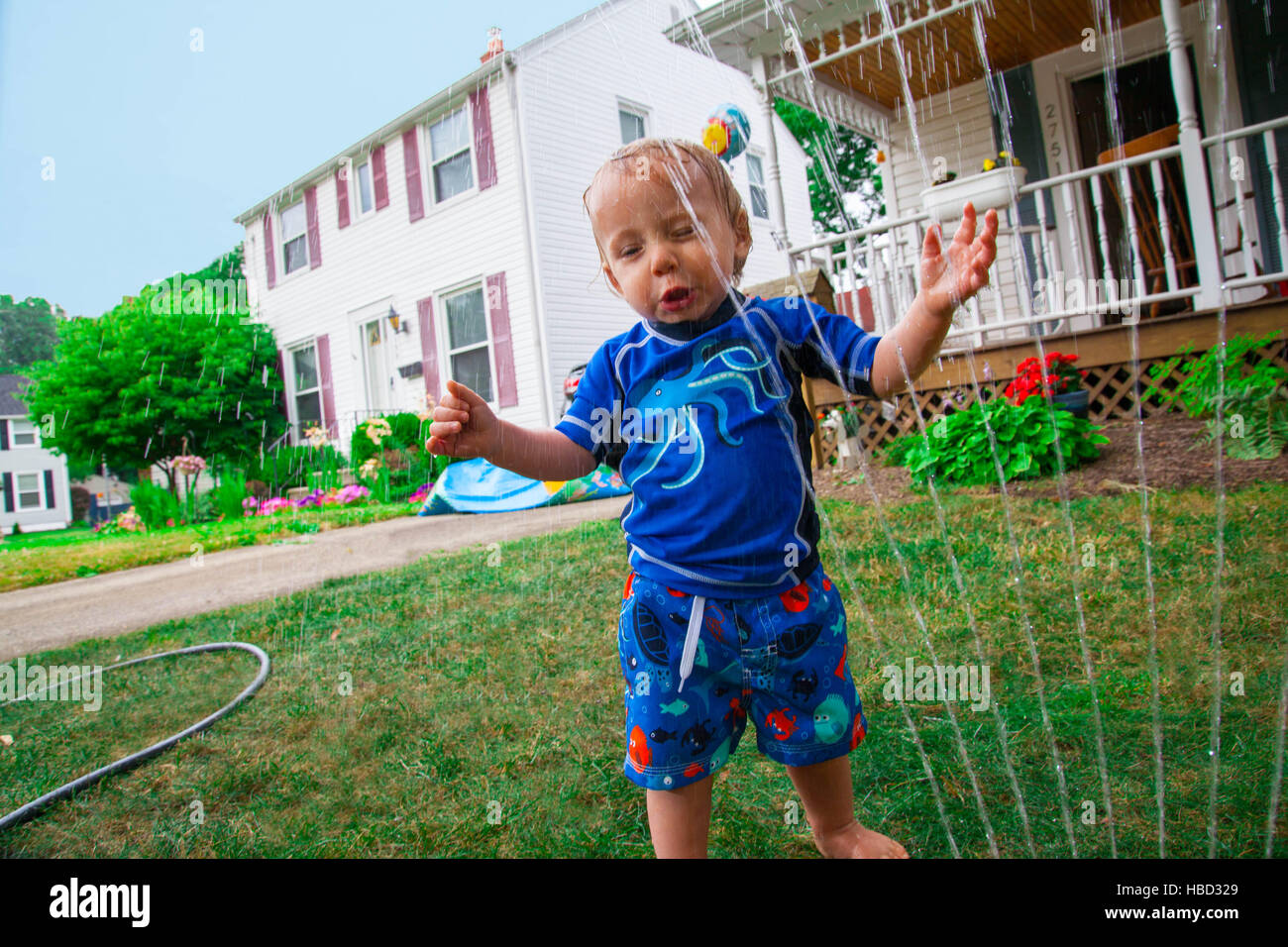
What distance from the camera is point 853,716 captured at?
1.18 m

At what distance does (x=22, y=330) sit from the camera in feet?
6.28

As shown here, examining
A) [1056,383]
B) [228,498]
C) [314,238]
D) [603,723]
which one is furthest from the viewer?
[228,498]

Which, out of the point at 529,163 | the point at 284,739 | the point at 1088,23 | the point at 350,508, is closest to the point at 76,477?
the point at 350,508

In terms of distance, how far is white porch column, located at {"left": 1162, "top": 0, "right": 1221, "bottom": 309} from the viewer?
4.34m

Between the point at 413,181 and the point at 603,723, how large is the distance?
24.0 ft

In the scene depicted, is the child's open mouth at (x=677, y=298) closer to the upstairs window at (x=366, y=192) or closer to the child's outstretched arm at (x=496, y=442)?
the child's outstretched arm at (x=496, y=442)

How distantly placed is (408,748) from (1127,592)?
2.11 meters

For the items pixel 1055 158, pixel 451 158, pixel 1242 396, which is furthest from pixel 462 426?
pixel 451 158

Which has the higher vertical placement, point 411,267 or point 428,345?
point 411,267

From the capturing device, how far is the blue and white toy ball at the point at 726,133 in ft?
15.7

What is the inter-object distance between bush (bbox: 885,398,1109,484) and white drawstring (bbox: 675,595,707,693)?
10.1 ft

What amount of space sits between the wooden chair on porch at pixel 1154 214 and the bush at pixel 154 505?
921cm

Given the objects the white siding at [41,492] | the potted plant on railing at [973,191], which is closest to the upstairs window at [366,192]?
the white siding at [41,492]

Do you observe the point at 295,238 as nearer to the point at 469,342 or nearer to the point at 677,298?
the point at 469,342
